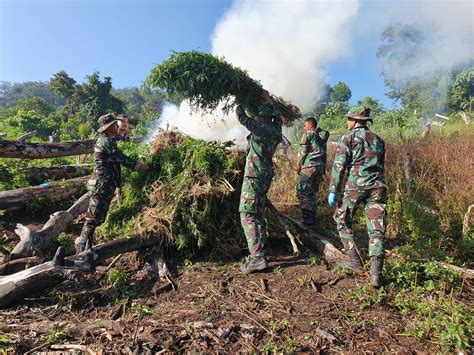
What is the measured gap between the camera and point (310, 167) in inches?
246

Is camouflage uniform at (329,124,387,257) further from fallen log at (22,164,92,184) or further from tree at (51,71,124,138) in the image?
tree at (51,71,124,138)

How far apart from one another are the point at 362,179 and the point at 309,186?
2.09 meters

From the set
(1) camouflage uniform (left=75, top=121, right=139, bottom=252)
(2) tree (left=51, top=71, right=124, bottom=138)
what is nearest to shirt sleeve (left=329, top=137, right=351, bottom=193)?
(1) camouflage uniform (left=75, top=121, right=139, bottom=252)

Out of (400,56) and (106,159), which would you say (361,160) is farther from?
Result: (400,56)

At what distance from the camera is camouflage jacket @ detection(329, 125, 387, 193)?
411cm

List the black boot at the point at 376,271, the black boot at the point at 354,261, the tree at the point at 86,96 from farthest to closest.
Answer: the tree at the point at 86,96, the black boot at the point at 354,261, the black boot at the point at 376,271

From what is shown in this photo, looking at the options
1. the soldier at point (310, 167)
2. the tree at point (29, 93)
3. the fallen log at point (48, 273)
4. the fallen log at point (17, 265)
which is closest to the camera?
the fallen log at point (48, 273)

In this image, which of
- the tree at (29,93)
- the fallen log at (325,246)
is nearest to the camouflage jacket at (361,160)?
the fallen log at (325,246)

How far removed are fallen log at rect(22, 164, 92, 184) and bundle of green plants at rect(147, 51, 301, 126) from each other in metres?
4.81

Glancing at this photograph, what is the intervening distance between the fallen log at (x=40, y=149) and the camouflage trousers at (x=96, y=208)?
2768mm

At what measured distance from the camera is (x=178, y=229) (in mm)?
4715

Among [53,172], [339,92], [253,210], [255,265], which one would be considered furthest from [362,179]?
[339,92]

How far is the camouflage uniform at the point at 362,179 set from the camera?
13.4 ft

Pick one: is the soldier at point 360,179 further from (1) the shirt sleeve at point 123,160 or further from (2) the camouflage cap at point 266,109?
(1) the shirt sleeve at point 123,160
